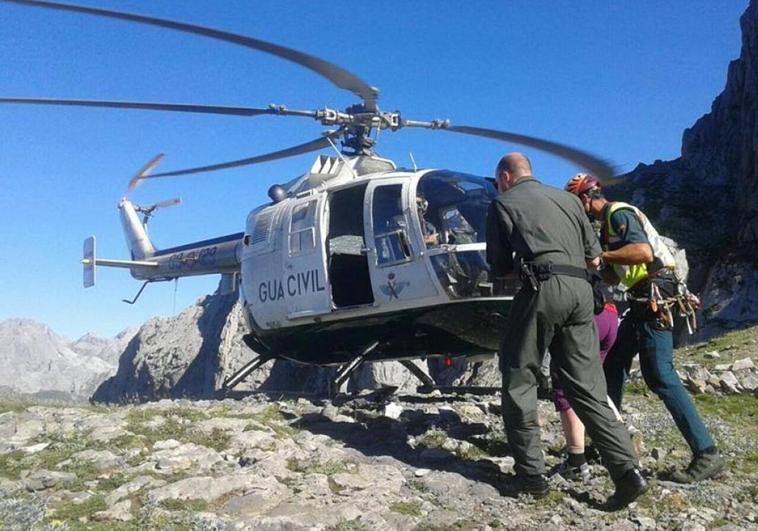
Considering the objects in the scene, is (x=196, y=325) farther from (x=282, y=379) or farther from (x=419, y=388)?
(x=419, y=388)

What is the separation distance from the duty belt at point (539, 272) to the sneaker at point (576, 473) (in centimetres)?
138

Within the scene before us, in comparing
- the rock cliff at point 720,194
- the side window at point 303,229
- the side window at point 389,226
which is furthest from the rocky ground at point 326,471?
the rock cliff at point 720,194

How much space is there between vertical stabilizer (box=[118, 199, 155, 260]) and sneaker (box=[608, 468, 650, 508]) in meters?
14.1

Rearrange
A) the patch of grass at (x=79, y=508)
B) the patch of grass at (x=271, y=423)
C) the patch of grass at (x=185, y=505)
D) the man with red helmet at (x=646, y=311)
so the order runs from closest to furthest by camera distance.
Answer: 1. the patch of grass at (x=79, y=508)
2. the patch of grass at (x=185, y=505)
3. the man with red helmet at (x=646, y=311)
4. the patch of grass at (x=271, y=423)

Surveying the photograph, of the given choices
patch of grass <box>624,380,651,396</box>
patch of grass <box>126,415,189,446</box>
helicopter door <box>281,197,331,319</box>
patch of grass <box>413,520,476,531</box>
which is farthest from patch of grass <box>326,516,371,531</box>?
helicopter door <box>281,197,331,319</box>

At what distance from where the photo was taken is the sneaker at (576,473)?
4.86 m

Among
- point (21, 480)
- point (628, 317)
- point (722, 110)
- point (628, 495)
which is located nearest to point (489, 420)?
point (628, 317)

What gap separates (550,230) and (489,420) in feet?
8.27

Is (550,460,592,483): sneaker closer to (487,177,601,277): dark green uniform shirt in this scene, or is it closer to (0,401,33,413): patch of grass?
(487,177,601,277): dark green uniform shirt

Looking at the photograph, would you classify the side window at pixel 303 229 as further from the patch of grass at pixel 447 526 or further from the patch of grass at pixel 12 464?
the patch of grass at pixel 447 526

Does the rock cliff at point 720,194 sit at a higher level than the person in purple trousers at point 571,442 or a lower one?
higher

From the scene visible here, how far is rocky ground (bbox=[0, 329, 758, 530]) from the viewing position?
4094 mm

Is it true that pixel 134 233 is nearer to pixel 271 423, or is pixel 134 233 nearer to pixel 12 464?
pixel 271 423

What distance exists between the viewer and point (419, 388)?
9.78 meters
